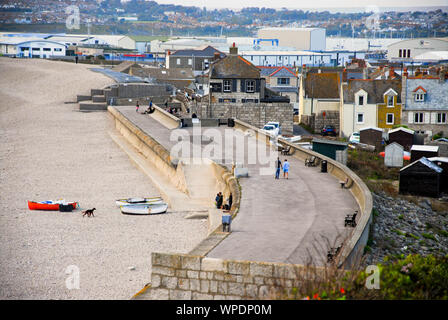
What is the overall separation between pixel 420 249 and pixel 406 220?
3592 mm

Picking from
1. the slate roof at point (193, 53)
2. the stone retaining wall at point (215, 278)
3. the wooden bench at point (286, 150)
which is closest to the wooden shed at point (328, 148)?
the wooden bench at point (286, 150)

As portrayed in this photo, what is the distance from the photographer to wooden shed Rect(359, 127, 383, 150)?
41.3 m

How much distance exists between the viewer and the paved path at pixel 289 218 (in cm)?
1470

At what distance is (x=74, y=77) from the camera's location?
7106 cm

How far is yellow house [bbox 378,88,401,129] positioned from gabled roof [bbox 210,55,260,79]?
9.81 meters

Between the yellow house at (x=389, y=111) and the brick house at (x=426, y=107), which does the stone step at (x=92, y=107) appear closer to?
the yellow house at (x=389, y=111)

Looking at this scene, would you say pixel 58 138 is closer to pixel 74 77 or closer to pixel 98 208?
pixel 98 208

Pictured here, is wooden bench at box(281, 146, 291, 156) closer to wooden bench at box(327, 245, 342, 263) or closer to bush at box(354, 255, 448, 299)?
wooden bench at box(327, 245, 342, 263)

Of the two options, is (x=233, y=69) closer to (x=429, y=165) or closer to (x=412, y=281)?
(x=429, y=165)

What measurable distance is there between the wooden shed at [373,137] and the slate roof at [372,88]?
27.0ft

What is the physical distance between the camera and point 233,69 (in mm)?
46312

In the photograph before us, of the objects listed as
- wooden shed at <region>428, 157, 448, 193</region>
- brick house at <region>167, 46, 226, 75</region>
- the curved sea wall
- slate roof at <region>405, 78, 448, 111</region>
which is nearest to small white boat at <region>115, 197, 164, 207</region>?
the curved sea wall

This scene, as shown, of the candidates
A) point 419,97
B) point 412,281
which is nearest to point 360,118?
point 419,97

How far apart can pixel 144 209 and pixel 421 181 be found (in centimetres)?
1152
